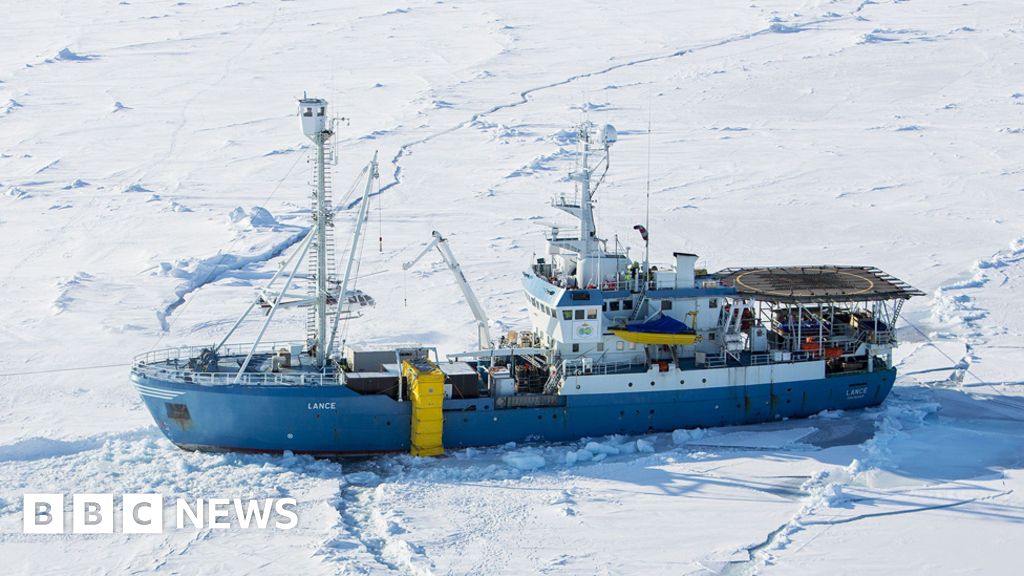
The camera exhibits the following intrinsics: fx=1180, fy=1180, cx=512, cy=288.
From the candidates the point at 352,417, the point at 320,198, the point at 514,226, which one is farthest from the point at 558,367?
the point at 514,226

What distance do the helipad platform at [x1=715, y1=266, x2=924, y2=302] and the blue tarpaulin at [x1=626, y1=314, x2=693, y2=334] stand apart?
92.7 inches

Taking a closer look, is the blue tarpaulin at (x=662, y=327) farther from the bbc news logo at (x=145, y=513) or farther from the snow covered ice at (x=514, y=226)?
the bbc news logo at (x=145, y=513)

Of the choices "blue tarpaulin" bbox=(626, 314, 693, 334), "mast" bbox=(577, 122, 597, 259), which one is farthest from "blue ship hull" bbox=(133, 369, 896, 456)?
"mast" bbox=(577, 122, 597, 259)

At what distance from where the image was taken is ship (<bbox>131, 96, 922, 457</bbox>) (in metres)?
25.7

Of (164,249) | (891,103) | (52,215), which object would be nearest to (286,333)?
(164,249)

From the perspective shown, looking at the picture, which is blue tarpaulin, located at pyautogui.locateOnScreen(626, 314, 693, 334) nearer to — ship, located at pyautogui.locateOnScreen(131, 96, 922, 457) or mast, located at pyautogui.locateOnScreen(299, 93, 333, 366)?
ship, located at pyautogui.locateOnScreen(131, 96, 922, 457)

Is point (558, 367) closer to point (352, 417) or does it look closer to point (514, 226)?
point (352, 417)

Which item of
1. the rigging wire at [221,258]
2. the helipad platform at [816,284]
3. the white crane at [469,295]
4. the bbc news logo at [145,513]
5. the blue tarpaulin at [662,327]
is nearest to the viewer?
the bbc news logo at [145,513]

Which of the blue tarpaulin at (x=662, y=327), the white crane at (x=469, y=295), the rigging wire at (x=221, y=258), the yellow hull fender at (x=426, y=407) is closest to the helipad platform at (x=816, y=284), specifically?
the blue tarpaulin at (x=662, y=327)

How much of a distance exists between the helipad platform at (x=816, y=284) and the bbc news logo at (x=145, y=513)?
1263 centimetres

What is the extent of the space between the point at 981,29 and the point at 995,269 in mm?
39056

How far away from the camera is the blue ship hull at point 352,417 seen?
2558 centimetres

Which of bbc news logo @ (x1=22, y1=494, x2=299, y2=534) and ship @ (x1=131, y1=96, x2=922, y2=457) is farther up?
ship @ (x1=131, y1=96, x2=922, y2=457)

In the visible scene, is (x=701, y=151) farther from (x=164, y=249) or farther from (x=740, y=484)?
(x=740, y=484)
